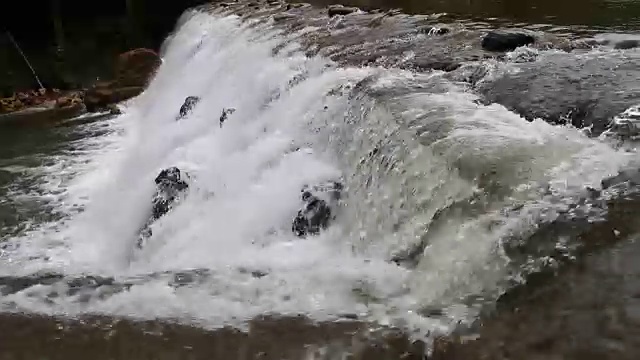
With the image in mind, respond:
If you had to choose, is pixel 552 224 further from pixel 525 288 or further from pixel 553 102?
pixel 553 102

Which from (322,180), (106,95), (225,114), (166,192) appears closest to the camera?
(322,180)

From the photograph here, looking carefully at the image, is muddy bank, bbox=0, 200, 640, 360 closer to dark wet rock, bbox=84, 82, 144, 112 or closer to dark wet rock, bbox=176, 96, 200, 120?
dark wet rock, bbox=176, 96, 200, 120

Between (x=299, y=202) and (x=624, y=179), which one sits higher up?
(x=624, y=179)

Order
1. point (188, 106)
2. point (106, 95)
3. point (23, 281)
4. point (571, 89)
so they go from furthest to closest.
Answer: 1. point (106, 95)
2. point (188, 106)
3. point (571, 89)
4. point (23, 281)

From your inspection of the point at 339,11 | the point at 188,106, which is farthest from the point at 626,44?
the point at 188,106

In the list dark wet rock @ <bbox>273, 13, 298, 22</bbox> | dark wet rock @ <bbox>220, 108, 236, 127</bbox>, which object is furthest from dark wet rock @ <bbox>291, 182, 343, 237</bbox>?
dark wet rock @ <bbox>273, 13, 298, 22</bbox>

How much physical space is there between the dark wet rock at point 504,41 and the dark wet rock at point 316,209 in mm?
3362

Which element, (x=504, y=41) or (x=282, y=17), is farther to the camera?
(x=282, y=17)

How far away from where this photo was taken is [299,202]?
6.91m

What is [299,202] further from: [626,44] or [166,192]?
[626,44]

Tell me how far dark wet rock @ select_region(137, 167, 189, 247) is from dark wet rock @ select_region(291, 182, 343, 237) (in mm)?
1982

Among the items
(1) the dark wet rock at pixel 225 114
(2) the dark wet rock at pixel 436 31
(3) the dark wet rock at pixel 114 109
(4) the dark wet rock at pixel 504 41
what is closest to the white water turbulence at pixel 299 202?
(1) the dark wet rock at pixel 225 114

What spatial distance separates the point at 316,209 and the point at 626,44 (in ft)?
15.7

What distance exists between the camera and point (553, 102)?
261 inches
